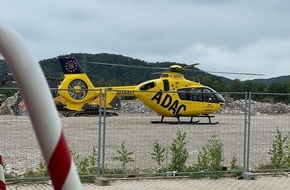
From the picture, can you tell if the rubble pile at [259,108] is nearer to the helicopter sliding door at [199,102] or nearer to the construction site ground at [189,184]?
the construction site ground at [189,184]

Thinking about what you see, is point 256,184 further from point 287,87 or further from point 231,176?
point 287,87

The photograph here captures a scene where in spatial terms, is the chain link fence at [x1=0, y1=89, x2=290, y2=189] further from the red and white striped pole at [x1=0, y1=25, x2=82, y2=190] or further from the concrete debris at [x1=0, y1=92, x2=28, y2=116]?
the red and white striped pole at [x1=0, y1=25, x2=82, y2=190]

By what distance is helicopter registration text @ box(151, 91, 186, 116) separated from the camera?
32.0 m

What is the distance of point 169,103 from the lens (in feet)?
105

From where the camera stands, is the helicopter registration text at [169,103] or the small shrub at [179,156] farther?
the helicopter registration text at [169,103]

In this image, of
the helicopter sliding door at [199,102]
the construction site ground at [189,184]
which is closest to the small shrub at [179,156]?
the construction site ground at [189,184]

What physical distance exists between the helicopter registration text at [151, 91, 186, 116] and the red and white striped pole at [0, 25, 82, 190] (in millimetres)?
30410

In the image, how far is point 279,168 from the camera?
11.3 meters

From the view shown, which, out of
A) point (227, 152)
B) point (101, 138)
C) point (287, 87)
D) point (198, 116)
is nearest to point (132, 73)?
point (287, 87)

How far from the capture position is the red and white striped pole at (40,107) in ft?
4.60

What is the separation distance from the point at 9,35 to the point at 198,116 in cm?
3249

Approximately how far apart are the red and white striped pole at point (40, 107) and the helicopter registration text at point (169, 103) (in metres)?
30.4

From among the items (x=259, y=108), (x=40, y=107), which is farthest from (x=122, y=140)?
(x=40, y=107)

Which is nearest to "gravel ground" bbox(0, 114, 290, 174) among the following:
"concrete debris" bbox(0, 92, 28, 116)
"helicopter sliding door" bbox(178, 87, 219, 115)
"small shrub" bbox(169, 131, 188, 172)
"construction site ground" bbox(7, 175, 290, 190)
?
"concrete debris" bbox(0, 92, 28, 116)
